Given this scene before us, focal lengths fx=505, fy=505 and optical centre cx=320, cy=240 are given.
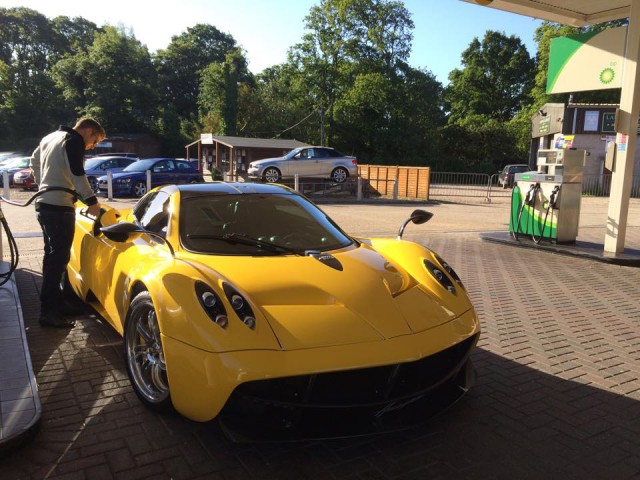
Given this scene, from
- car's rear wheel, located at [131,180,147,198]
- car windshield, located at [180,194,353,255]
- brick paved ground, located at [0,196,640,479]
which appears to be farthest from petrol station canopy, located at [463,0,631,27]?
car's rear wheel, located at [131,180,147,198]

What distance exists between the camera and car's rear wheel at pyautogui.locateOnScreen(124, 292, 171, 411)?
3.03 metres

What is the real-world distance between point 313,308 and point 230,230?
1226mm

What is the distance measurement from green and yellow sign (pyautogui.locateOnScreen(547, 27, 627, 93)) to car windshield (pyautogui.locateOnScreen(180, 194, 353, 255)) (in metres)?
7.23

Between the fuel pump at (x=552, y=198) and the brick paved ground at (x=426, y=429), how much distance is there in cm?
483

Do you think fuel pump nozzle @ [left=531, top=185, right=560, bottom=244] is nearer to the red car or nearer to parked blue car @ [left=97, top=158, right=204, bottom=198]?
parked blue car @ [left=97, top=158, right=204, bottom=198]

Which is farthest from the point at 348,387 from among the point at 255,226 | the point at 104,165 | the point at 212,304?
the point at 104,165

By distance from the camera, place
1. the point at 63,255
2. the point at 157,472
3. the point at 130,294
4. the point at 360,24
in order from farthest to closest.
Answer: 1. the point at 360,24
2. the point at 63,255
3. the point at 130,294
4. the point at 157,472

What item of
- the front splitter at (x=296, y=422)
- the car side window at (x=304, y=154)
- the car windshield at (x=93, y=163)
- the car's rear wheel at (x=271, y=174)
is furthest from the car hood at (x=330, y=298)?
the car windshield at (x=93, y=163)

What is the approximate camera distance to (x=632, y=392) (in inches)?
141

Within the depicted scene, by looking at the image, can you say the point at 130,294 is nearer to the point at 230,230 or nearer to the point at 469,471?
the point at 230,230

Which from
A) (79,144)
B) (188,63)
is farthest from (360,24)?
(79,144)

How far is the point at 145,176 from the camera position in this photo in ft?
64.5

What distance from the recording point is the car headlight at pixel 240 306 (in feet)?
8.82

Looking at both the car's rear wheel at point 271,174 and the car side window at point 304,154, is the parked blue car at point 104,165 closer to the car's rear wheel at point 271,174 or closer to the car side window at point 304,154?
the car's rear wheel at point 271,174
